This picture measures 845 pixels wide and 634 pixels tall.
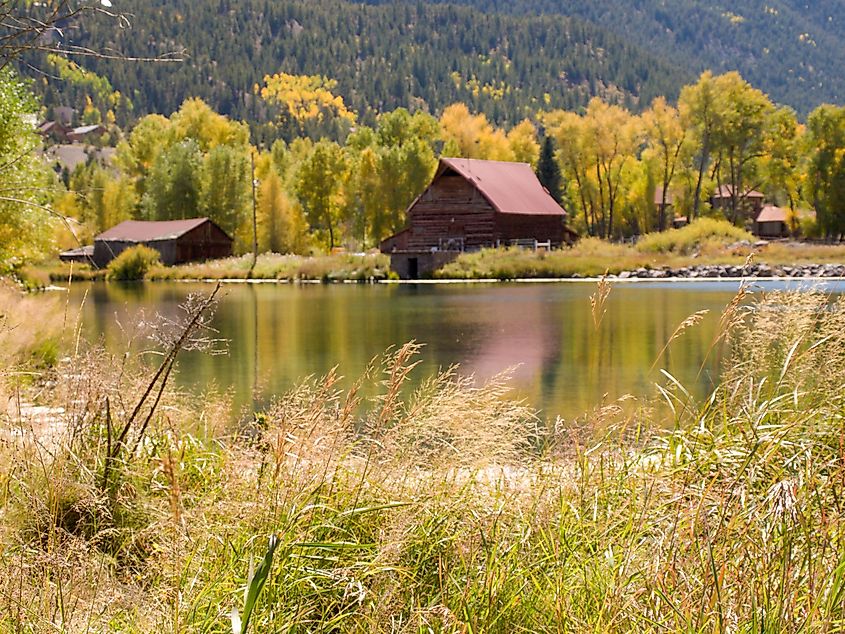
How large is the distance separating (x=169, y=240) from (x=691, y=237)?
34.5m

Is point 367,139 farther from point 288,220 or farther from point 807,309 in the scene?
point 807,309

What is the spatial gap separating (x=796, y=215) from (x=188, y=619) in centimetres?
7777

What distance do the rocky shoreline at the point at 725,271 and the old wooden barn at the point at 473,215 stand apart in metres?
7.83

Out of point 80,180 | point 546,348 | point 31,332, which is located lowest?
point 546,348

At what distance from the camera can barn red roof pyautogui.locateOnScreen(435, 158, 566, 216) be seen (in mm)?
59094

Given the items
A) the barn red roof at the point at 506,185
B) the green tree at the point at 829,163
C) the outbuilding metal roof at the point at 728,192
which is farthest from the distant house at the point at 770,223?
the barn red roof at the point at 506,185

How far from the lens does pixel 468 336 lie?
22.7 metres

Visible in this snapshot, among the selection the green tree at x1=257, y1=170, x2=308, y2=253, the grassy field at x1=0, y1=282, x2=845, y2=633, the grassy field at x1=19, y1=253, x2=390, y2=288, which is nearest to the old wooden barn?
the grassy field at x1=19, y1=253, x2=390, y2=288

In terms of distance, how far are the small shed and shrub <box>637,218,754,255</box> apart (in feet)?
99.7

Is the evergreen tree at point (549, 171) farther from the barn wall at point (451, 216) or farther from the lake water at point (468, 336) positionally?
the lake water at point (468, 336)

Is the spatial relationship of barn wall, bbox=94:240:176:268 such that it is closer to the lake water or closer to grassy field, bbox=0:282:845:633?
the lake water

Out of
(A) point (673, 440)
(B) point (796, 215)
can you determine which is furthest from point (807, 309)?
(B) point (796, 215)

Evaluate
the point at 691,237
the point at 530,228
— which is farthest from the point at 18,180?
the point at 691,237

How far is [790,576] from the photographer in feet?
10.4
